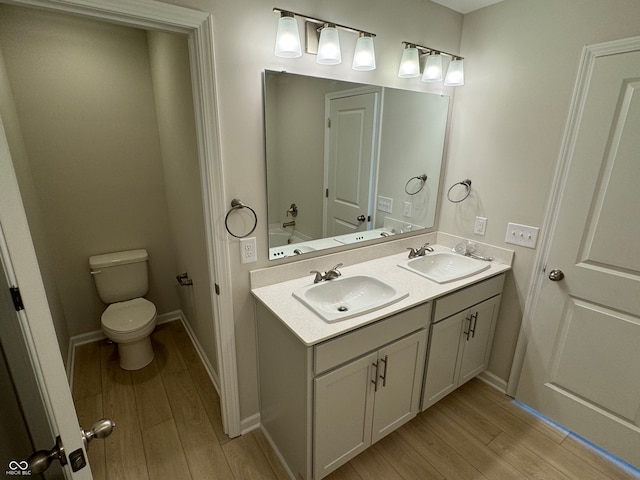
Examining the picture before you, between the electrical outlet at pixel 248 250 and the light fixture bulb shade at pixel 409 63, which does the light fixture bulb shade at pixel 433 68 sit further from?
the electrical outlet at pixel 248 250

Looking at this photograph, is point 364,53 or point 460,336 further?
point 460,336

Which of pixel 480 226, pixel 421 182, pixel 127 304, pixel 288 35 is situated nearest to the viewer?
pixel 288 35

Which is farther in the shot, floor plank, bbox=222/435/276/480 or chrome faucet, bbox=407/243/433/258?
chrome faucet, bbox=407/243/433/258

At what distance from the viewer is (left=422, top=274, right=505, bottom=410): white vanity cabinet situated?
1733 mm

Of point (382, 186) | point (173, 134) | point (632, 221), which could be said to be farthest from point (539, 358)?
point (173, 134)

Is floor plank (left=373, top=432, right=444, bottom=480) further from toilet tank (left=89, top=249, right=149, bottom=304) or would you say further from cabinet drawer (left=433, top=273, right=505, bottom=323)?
toilet tank (left=89, top=249, right=149, bottom=304)

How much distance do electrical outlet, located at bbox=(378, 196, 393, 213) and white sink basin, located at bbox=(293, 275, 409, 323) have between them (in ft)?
1.88

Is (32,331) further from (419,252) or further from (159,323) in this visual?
(159,323)

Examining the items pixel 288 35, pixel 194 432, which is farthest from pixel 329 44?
pixel 194 432

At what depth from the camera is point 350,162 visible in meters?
1.94

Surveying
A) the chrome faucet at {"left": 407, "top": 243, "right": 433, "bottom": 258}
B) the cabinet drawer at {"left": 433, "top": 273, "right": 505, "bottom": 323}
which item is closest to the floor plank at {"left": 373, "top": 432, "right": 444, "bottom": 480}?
the cabinet drawer at {"left": 433, "top": 273, "right": 505, "bottom": 323}

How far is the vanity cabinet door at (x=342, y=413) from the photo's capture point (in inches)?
53.1

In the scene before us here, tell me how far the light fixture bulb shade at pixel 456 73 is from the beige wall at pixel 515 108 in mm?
110

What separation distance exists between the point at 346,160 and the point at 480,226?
103 cm
